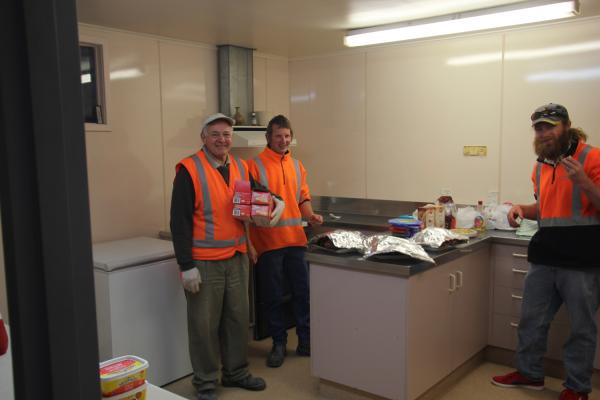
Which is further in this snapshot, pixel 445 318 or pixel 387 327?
pixel 445 318

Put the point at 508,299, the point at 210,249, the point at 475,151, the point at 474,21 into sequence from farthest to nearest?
1. the point at 475,151
2. the point at 508,299
3. the point at 474,21
4. the point at 210,249

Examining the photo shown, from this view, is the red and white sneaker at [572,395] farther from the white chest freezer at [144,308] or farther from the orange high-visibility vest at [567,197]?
the white chest freezer at [144,308]

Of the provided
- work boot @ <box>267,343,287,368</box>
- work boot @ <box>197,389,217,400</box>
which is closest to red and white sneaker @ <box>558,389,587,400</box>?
work boot @ <box>267,343,287,368</box>

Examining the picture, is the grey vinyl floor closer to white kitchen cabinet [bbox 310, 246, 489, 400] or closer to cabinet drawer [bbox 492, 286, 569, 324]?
white kitchen cabinet [bbox 310, 246, 489, 400]

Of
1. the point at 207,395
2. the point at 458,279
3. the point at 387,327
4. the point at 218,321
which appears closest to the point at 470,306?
the point at 458,279

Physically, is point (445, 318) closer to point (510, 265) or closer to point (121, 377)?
point (510, 265)

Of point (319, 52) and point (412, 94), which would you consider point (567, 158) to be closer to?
point (412, 94)

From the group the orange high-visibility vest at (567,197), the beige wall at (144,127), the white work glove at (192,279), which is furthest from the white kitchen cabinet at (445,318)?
the beige wall at (144,127)

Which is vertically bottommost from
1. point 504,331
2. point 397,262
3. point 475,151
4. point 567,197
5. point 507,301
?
point 504,331

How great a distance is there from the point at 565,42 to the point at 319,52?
6.65 feet

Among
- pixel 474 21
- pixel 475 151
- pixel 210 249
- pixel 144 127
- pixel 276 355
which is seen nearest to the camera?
pixel 210 249

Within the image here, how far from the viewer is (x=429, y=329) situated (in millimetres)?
2928

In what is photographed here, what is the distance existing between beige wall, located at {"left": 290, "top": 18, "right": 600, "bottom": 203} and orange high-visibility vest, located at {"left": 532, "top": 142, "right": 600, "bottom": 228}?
3.05 feet

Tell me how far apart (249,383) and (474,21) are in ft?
8.64
